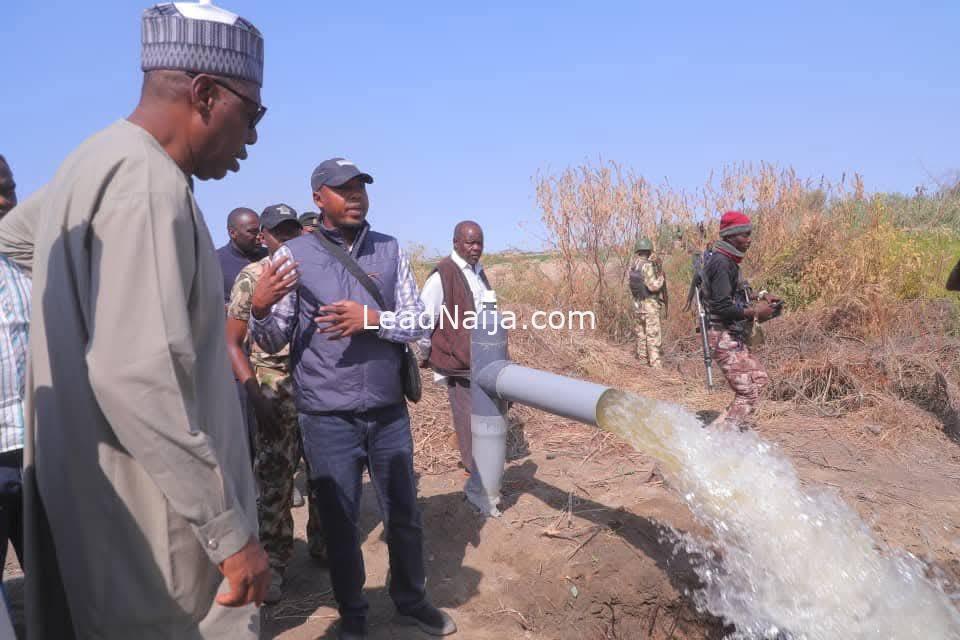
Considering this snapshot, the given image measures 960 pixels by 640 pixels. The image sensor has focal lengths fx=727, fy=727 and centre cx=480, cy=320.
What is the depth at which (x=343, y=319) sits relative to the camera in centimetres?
282

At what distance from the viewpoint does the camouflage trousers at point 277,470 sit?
362cm

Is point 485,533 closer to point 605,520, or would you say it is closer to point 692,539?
point 605,520

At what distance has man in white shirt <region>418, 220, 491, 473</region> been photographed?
16.9 feet

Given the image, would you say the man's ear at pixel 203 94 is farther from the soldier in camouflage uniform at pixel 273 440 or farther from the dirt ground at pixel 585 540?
the dirt ground at pixel 585 540

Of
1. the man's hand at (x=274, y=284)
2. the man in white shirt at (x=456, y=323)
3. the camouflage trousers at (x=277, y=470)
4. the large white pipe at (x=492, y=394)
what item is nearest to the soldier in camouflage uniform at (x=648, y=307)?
the man in white shirt at (x=456, y=323)

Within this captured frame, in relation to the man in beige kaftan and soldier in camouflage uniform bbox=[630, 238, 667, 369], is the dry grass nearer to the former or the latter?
soldier in camouflage uniform bbox=[630, 238, 667, 369]

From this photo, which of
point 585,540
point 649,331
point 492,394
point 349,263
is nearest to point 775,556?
point 585,540

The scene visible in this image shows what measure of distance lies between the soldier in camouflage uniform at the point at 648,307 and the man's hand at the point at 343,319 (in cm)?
749

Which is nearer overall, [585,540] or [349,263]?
[349,263]

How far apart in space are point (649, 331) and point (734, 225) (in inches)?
176

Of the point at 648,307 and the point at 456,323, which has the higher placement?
the point at 456,323

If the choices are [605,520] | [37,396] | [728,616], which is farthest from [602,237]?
[37,396]

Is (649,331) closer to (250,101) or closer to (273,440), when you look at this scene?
(273,440)

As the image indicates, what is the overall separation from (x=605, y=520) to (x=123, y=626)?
9.85ft
